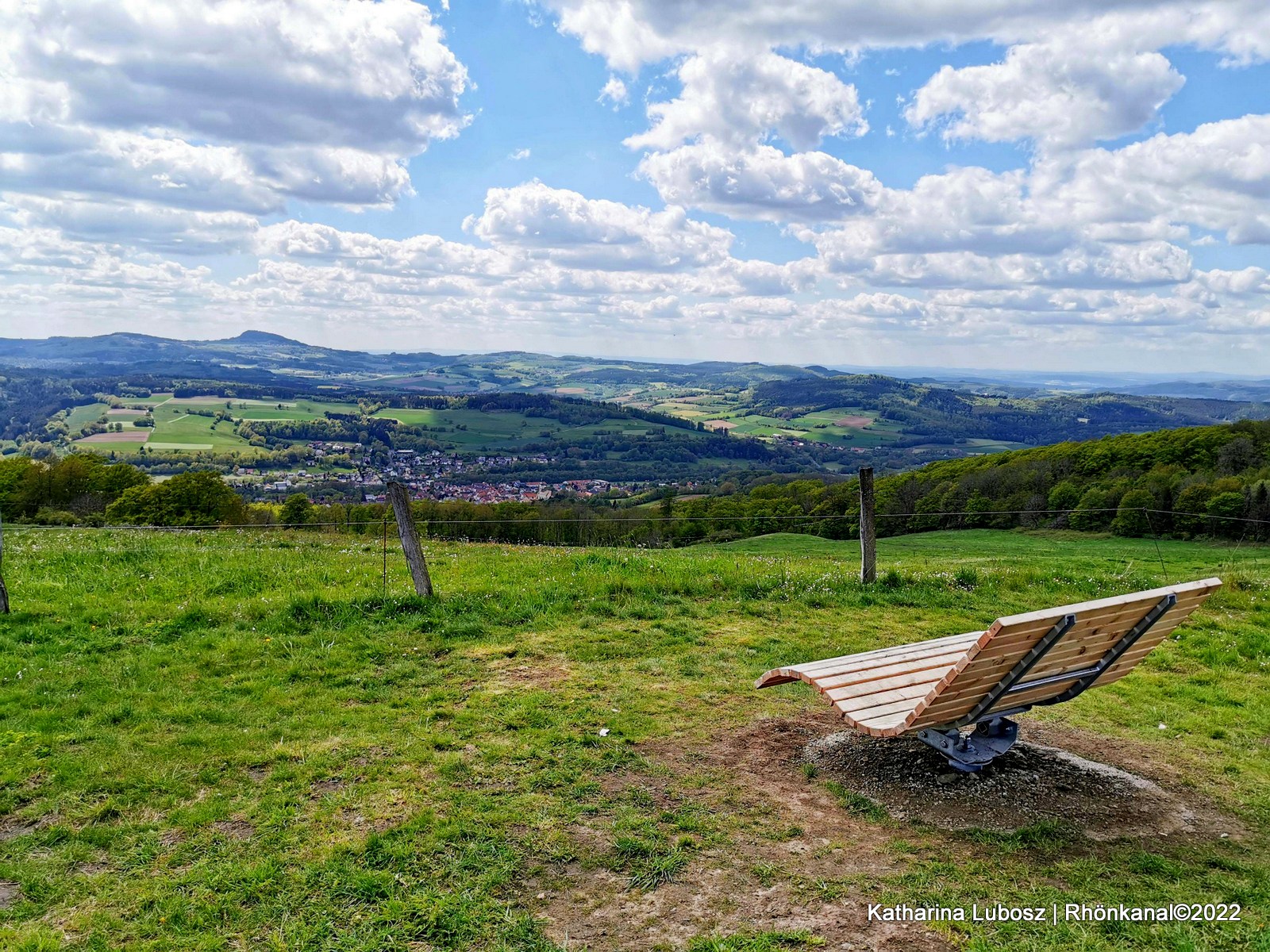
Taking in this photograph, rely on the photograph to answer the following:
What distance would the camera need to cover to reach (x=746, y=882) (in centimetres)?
460

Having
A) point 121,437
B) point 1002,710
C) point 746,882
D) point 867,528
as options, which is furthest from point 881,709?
point 121,437

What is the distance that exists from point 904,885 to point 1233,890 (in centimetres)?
200

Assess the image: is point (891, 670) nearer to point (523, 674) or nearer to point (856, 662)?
point (856, 662)

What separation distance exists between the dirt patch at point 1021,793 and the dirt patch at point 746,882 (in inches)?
19.5

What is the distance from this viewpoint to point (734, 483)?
99.4 m

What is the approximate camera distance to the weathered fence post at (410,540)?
33.8 ft

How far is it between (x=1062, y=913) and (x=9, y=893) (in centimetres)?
636

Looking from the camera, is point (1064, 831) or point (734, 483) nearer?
point (1064, 831)

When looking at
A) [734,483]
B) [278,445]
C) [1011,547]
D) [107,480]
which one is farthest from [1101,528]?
[278,445]

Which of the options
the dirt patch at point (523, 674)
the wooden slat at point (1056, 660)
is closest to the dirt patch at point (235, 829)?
the dirt patch at point (523, 674)

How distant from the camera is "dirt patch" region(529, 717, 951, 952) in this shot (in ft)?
13.5

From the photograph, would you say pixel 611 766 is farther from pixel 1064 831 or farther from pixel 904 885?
pixel 1064 831

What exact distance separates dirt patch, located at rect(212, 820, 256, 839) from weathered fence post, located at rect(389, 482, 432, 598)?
5.12m

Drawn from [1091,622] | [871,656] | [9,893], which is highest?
[1091,622]
